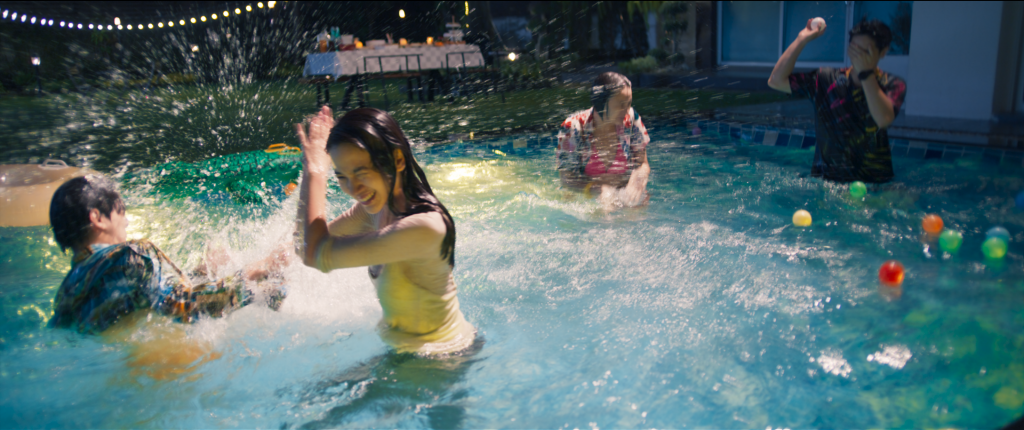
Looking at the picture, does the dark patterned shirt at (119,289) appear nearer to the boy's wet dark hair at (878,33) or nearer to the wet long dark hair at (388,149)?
the wet long dark hair at (388,149)

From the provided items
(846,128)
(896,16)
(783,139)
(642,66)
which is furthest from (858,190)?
(642,66)

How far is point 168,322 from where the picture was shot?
256 cm

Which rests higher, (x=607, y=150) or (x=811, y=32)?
(x=811, y=32)

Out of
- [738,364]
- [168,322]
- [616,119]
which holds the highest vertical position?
[616,119]

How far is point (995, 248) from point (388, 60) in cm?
1070

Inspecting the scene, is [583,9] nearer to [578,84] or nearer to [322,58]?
[578,84]

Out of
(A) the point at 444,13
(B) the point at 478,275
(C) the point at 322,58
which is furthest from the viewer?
(A) the point at 444,13

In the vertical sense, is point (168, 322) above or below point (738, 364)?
above

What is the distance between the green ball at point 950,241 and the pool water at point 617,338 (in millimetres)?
73

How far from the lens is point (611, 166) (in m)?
4.90

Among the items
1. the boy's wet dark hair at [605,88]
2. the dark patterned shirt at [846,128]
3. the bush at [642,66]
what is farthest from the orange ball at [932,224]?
the bush at [642,66]

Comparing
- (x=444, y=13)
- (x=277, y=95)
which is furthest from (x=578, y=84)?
(x=444, y=13)

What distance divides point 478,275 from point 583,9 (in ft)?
55.9

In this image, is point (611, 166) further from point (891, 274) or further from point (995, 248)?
point (995, 248)
